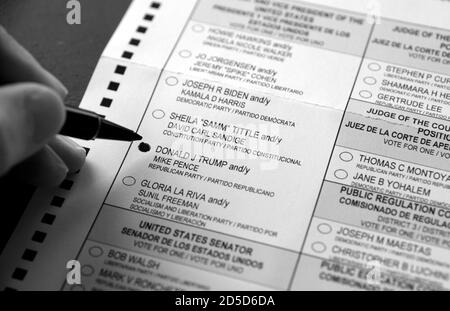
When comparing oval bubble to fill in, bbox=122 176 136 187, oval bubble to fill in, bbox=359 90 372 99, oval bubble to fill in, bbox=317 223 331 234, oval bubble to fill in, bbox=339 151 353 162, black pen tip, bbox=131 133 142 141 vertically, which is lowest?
oval bubble to fill in, bbox=122 176 136 187

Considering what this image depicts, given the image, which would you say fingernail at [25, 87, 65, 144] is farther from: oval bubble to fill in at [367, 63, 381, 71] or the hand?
oval bubble to fill in at [367, 63, 381, 71]

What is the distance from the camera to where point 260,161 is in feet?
2.00

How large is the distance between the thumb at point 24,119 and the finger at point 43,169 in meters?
0.07

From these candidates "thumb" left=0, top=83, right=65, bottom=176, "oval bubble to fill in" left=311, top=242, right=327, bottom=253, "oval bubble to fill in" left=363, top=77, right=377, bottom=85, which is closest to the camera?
"thumb" left=0, top=83, right=65, bottom=176

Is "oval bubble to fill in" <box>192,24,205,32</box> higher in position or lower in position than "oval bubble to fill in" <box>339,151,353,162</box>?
higher

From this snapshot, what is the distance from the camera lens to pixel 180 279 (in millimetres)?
547

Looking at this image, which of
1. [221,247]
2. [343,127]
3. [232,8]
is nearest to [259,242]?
[221,247]

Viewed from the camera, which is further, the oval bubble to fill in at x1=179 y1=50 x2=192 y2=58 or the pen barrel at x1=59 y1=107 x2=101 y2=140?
the oval bubble to fill in at x1=179 y1=50 x2=192 y2=58

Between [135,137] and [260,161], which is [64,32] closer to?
[135,137]

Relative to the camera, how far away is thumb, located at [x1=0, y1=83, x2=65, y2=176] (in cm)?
45

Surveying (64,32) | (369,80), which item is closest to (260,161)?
(369,80)

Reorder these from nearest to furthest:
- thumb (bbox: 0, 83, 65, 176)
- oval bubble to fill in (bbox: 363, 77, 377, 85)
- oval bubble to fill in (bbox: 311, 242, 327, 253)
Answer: thumb (bbox: 0, 83, 65, 176), oval bubble to fill in (bbox: 311, 242, 327, 253), oval bubble to fill in (bbox: 363, 77, 377, 85)

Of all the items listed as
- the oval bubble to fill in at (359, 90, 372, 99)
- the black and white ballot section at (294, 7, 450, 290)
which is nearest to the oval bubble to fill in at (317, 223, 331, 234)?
the black and white ballot section at (294, 7, 450, 290)

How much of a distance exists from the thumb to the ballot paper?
125 millimetres
